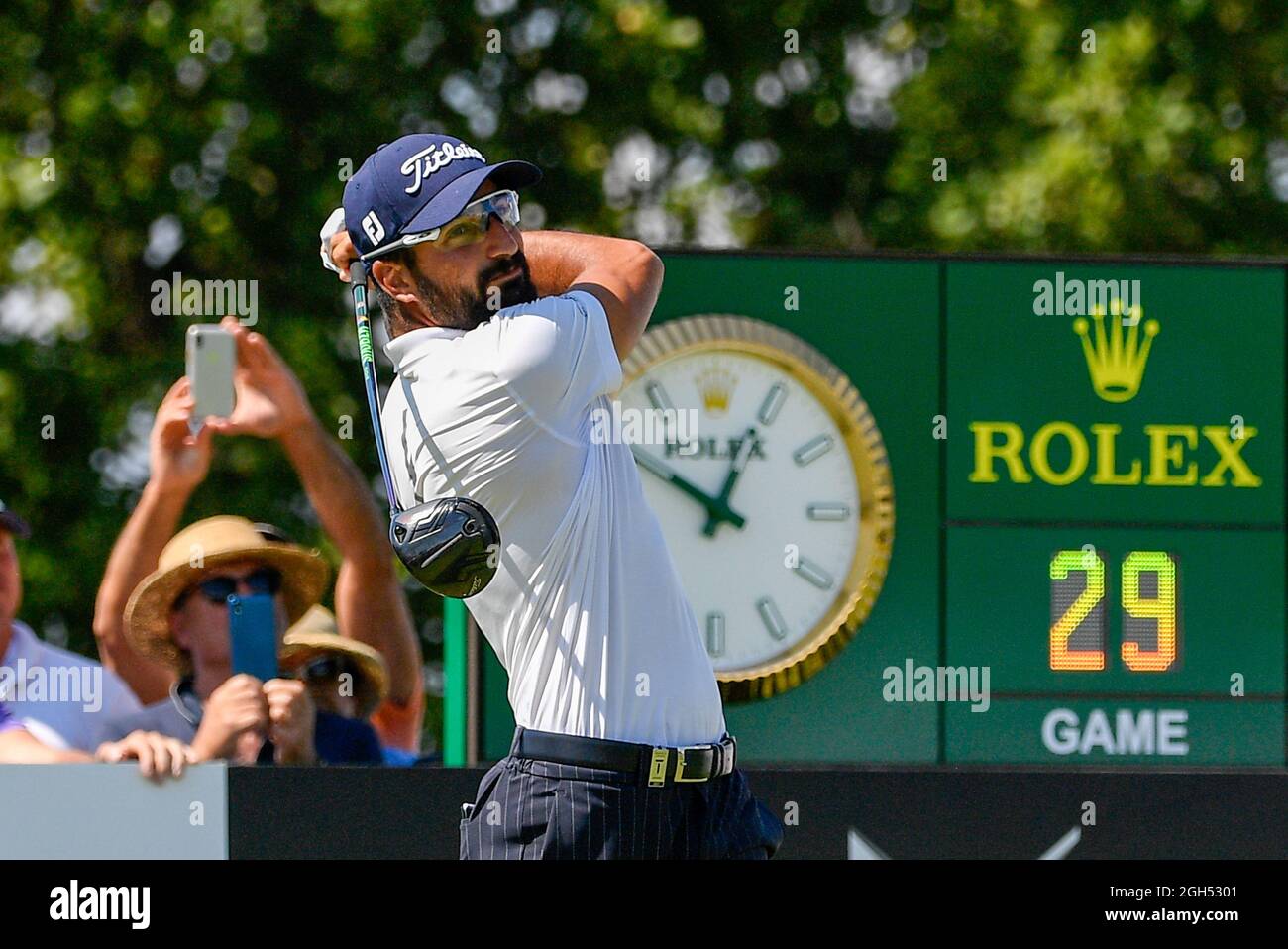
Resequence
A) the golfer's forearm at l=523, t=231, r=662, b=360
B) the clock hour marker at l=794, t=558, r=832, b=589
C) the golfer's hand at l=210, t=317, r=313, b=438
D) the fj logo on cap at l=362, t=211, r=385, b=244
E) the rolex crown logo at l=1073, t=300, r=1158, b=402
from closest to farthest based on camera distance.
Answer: the fj logo on cap at l=362, t=211, r=385, b=244 → the golfer's forearm at l=523, t=231, r=662, b=360 → the golfer's hand at l=210, t=317, r=313, b=438 → the clock hour marker at l=794, t=558, r=832, b=589 → the rolex crown logo at l=1073, t=300, r=1158, b=402

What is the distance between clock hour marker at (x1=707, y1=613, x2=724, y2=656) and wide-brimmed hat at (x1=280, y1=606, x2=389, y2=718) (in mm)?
1023

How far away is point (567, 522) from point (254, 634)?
7.83ft

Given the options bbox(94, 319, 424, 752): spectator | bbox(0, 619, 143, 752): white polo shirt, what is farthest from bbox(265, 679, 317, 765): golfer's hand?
bbox(0, 619, 143, 752): white polo shirt

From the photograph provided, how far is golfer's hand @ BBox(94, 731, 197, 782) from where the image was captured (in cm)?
600

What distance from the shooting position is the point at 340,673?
6742 millimetres

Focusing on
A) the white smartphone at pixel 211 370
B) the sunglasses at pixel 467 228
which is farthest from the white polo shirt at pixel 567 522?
the white smartphone at pixel 211 370

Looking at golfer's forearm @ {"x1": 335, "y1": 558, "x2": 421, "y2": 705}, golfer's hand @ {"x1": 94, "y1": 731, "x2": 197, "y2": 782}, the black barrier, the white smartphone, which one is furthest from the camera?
golfer's forearm @ {"x1": 335, "y1": 558, "x2": 421, "y2": 705}

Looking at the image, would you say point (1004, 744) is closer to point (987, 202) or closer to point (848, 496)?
point (848, 496)

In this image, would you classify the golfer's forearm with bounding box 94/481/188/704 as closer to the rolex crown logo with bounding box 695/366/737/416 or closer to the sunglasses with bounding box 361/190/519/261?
the rolex crown logo with bounding box 695/366/737/416

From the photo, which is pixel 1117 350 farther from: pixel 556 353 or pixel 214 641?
pixel 556 353

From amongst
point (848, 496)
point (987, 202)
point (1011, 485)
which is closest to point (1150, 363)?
point (1011, 485)
